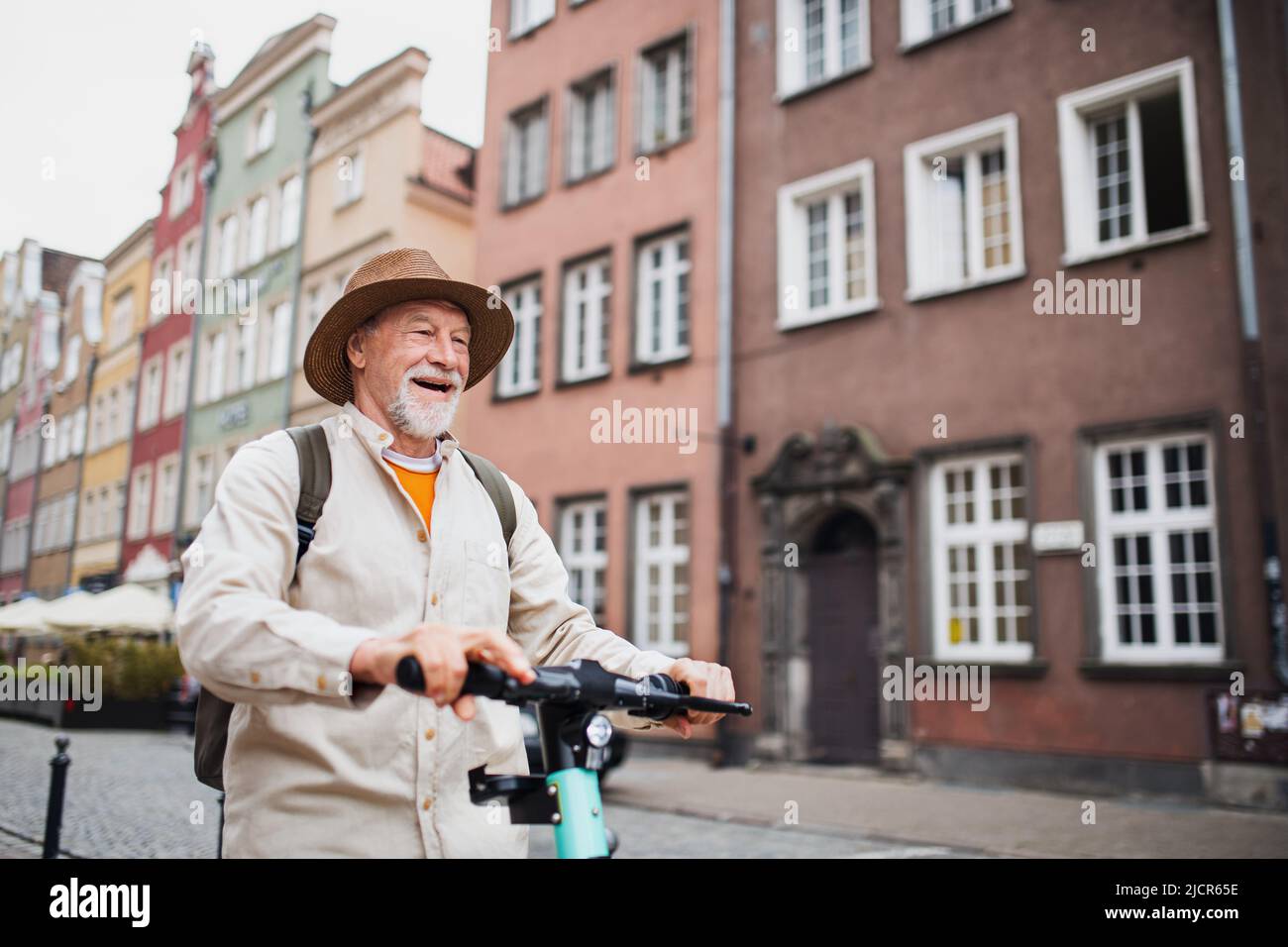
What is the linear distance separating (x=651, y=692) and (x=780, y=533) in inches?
529

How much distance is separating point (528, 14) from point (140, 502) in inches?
476

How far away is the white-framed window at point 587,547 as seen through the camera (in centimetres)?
1828

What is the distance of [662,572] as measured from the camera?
1730cm

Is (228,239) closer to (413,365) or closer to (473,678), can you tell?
(413,365)

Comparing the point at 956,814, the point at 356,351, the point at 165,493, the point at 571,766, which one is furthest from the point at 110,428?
the point at 571,766

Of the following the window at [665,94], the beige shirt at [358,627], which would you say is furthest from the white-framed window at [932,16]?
the beige shirt at [358,627]

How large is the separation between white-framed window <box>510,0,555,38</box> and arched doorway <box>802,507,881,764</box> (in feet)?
35.6

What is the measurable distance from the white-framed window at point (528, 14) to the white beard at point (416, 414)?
64.8 ft

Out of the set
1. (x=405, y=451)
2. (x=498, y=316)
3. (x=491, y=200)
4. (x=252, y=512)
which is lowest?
(x=252, y=512)

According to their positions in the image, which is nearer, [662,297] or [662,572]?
[662,572]
